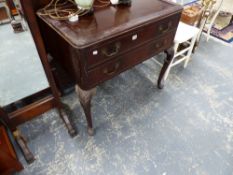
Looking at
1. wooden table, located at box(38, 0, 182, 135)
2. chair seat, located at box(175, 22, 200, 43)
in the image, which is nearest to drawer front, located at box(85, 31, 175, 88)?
wooden table, located at box(38, 0, 182, 135)

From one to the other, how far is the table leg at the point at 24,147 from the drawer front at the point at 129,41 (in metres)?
0.78

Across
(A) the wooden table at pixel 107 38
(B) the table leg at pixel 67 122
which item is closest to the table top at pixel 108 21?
(A) the wooden table at pixel 107 38

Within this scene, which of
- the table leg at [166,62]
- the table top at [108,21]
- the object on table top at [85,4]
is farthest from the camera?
the table leg at [166,62]

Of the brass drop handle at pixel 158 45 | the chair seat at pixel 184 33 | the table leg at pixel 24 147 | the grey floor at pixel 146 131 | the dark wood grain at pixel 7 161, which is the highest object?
the brass drop handle at pixel 158 45

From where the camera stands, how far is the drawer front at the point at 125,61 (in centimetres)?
106

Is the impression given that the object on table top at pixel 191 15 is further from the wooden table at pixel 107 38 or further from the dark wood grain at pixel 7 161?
the dark wood grain at pixel 7 161

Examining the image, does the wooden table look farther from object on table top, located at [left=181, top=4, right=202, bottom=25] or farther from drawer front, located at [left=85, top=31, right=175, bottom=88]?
object on table top, located at [left=181, top=4, right=202, bottom=25]

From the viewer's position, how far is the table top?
3.03ft

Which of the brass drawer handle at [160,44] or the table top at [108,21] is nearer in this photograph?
the table top at [108,21]

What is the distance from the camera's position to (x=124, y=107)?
163 cm

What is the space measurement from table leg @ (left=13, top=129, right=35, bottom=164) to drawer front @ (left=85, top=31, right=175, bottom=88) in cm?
67

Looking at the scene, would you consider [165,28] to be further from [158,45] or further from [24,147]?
[24,147]

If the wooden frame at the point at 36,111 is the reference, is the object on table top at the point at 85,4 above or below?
above

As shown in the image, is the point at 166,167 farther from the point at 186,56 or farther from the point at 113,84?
the point at 186,56
